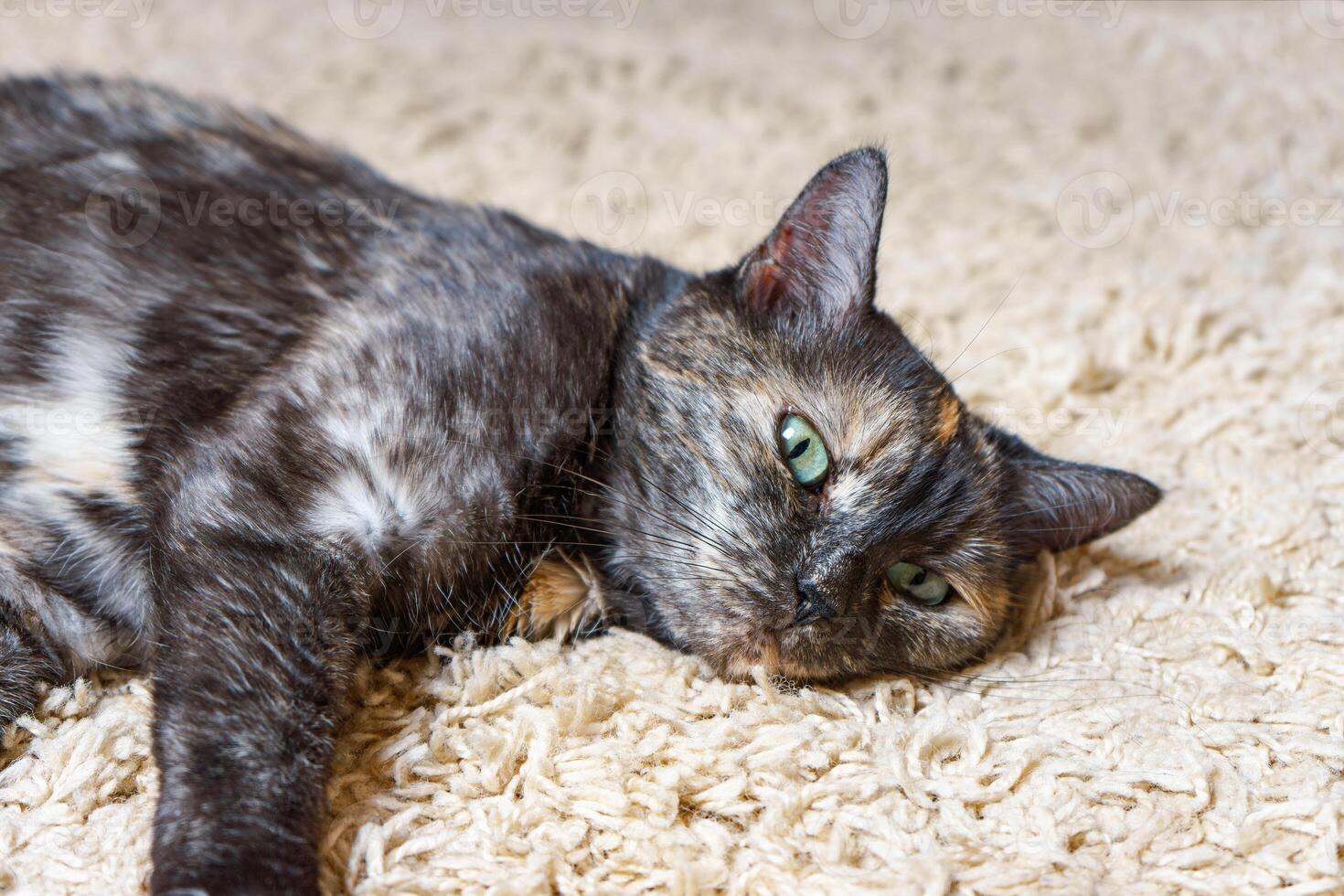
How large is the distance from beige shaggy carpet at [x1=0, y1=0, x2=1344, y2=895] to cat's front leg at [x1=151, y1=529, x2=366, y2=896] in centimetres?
9

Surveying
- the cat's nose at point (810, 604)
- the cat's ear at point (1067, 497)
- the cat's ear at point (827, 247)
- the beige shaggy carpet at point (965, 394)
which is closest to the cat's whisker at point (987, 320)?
the beige shaggy carpet at point (965, 394)

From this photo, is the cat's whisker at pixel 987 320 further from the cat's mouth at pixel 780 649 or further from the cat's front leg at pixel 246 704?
the cat's front leg at pixel 246 704

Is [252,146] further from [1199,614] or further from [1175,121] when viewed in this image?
[1175,121]

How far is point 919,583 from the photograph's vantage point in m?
1.56

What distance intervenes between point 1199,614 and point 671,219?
1610mm

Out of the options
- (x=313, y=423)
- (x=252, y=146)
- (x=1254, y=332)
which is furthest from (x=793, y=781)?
(x=1254, y=332)

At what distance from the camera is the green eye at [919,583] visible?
1533 mm

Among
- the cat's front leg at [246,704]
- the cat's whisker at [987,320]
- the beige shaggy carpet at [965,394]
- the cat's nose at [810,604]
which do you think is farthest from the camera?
the cat's whisker at [987,320]

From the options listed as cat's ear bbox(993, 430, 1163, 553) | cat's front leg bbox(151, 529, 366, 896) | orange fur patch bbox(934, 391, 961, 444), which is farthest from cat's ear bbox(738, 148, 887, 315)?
cat's front leg bbox(151, 529, 366, 896)

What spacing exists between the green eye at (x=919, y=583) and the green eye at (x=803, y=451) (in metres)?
0.19

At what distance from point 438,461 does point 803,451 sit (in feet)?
1.65

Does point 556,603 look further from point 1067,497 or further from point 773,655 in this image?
point 1067,497

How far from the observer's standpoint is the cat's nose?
1.38 m

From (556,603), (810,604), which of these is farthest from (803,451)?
(556,603)
